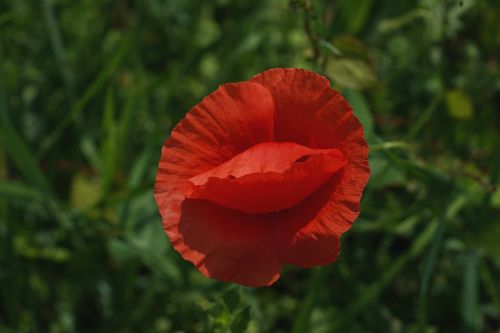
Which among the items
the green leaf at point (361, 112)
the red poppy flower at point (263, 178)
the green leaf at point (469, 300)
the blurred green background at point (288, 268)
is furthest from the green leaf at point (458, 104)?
the red poppy flower at point (263, 178)

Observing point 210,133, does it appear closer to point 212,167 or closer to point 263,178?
point 212,167

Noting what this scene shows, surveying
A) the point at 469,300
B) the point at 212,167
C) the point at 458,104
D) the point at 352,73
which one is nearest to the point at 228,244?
the point at 212,167

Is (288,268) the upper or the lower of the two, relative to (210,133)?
lower

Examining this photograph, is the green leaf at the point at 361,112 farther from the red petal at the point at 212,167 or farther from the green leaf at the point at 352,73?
the red petal at the point at 212,167

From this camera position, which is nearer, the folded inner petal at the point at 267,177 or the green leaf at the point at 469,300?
the folded inner petal at the point at 267,177

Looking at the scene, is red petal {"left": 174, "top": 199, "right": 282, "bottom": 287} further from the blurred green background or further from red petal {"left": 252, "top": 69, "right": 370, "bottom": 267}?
the blurred green background

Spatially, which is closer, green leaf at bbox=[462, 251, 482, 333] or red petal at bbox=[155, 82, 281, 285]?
red petal at bbox=[155, 82, 281, 285]

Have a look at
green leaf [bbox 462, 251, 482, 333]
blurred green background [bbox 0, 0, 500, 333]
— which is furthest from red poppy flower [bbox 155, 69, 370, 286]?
green leaf [bbox 462, 251, 482, 333]
